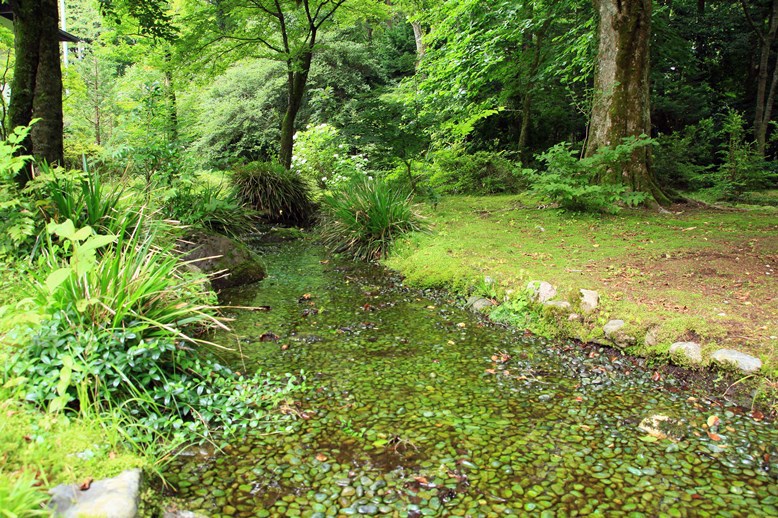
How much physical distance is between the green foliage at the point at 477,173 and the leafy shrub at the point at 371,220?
3169mm

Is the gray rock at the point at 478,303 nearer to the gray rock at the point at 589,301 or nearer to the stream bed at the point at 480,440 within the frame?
the stream bed at the point at 480,440

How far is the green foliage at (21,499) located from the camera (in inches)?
46.1

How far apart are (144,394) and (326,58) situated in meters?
14.0

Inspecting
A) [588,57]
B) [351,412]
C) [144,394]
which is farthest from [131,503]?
[588,57]

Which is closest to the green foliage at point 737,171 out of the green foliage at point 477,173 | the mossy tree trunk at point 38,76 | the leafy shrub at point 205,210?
the green foliage at point 477,173

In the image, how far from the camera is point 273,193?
8742 mm

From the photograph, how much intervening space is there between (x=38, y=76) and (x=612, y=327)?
4.99 meters

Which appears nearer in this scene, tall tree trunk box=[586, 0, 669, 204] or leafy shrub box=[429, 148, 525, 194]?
tall tree trunk box=[586, 0, 669, 204]

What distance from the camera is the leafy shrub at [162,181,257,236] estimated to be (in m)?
5.34

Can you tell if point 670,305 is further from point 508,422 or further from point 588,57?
point 588,57

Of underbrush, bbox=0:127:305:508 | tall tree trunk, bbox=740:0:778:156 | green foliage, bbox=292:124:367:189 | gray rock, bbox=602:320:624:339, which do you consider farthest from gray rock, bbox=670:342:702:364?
tall tree trunk, bbox=740:0:778:156

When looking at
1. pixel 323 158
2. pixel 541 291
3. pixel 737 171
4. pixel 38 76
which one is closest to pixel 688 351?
pixel 541 291

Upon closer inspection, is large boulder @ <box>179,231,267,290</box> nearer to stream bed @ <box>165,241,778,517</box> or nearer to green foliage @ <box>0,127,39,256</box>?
stream bed @ <box>165,241,778,517</box>

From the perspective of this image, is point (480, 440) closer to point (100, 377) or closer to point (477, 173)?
point (100, 377)
